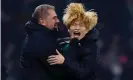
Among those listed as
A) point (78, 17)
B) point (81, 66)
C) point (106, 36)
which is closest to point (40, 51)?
point (81, 66)

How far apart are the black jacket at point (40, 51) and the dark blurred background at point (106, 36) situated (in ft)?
5.26

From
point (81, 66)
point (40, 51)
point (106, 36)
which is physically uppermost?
point (40, 51)

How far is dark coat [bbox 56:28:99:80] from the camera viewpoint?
2363mm

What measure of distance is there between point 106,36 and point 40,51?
1.76m

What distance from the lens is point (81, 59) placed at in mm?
2438

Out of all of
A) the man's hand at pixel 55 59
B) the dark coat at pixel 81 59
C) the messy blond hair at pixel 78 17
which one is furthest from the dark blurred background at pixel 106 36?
the man's hand at pixel 55 59

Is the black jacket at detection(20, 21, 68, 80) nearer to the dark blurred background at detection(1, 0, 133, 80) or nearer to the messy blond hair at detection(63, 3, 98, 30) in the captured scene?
the messy blond hair at detection(63, 3, 98, 30)

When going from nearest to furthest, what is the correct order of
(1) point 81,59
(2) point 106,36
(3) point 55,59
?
(3) point 55,59 → (1) point 81,59 → (2) point 106,36

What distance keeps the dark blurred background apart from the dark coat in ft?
5.02

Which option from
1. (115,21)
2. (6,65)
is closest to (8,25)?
(6,65)

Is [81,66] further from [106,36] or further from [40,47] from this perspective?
[106,36]

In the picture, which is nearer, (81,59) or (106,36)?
(81,59)

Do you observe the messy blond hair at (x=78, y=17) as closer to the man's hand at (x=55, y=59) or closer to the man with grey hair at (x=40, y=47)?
the man with grey hair at (x=40, y=47)

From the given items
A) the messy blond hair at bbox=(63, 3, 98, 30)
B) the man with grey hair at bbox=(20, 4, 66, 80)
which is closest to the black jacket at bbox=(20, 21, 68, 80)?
the man with grey hair at bbox=(20, 4, 66, 80)
